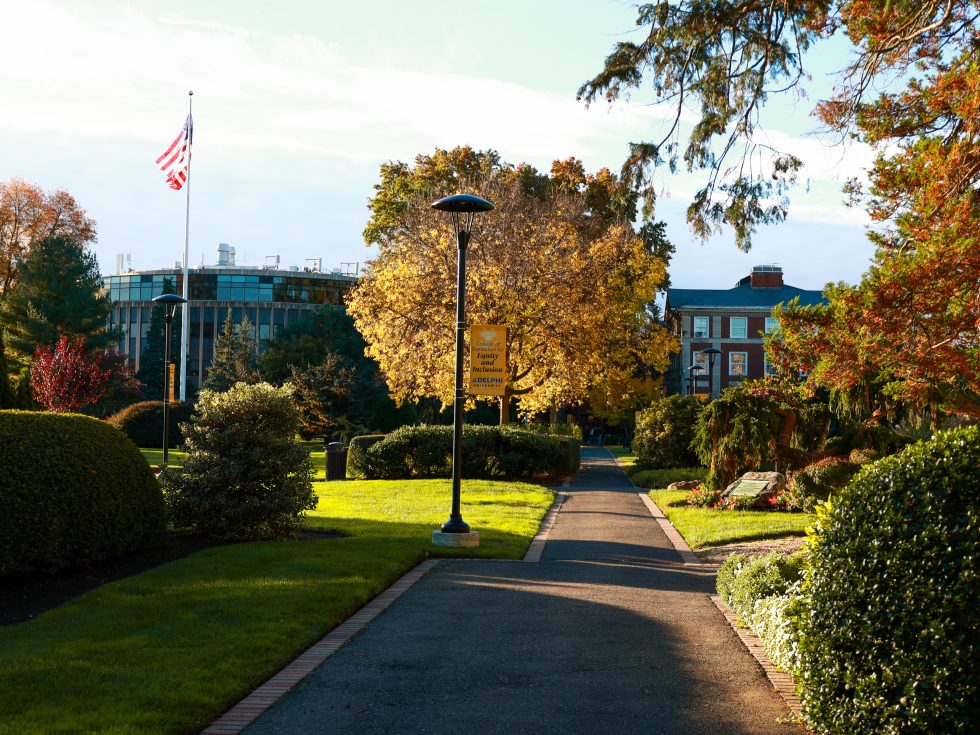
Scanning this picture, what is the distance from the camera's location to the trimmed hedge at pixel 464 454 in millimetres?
26906

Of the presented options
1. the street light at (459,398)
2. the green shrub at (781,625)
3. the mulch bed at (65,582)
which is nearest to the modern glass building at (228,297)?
the street light at (459,398)

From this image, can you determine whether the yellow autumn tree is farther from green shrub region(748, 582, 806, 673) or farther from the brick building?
the brick building

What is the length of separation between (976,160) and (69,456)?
1086 cm

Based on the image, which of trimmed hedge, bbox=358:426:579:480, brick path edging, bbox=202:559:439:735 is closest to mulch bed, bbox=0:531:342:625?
brick path edging, bbox=202:559:439:735

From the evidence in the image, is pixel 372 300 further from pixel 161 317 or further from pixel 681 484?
pixel 161 317

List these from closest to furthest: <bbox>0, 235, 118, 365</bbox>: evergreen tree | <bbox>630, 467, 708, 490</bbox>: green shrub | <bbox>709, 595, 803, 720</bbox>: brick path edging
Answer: <bbox>709, 595, 803, 720</bbox>: brick path edging
<bbox>630, 467, 708, 490</bbox>: green shrub
<bbox>0, 235, 118, 365</bbox>: evergreen tree

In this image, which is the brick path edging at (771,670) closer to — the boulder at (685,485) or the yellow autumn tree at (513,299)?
the boulder at (685,485)

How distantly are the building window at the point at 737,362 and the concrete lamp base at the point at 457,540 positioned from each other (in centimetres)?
6708

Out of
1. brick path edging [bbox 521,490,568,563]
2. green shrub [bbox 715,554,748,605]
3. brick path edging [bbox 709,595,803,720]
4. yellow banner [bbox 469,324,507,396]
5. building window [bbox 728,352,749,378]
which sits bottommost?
brick path edging [bbox 521,490,568,563]

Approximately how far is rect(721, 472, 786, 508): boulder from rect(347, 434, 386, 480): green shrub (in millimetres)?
11288

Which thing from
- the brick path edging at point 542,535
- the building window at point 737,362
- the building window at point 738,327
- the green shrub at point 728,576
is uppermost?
the building window at point 738,327

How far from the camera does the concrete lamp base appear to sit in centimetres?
1330

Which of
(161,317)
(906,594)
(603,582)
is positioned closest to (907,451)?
(906,594)

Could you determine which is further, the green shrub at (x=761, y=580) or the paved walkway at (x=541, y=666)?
the green shrub at (x=761, y=580)
